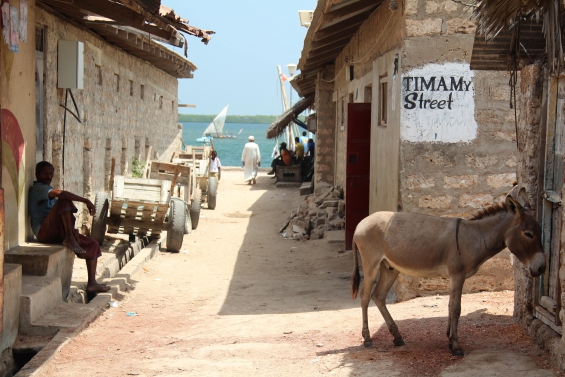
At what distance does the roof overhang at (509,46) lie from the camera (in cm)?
580

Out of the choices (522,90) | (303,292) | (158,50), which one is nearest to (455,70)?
(522,90)

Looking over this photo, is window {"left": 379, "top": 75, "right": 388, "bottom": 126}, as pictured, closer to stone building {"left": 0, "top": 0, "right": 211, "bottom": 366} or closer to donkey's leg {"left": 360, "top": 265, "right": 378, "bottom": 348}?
stone building {"left": 0, "top": 0, "right": 211, "bottom": 366}

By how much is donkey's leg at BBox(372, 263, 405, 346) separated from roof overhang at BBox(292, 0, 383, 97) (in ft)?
12.3

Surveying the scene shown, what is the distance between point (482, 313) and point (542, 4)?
3.14 metres

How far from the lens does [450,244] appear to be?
5.49 meters

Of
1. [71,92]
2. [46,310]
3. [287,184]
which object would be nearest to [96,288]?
[46,310]

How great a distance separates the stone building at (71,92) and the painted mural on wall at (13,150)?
11mm

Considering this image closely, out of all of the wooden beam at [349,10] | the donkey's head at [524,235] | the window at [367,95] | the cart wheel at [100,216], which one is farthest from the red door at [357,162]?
the donkey's head at [524,235]

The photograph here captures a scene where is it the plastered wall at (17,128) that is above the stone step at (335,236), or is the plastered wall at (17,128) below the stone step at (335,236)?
above

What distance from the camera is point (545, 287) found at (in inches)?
220

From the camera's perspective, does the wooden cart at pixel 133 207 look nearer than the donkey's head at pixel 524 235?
No

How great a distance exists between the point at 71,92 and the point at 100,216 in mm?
2205

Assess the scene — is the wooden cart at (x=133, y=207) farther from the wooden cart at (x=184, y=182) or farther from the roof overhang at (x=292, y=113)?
the roof overhang at (x=292, y=113)

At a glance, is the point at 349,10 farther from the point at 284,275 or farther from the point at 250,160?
the point at 250,160
